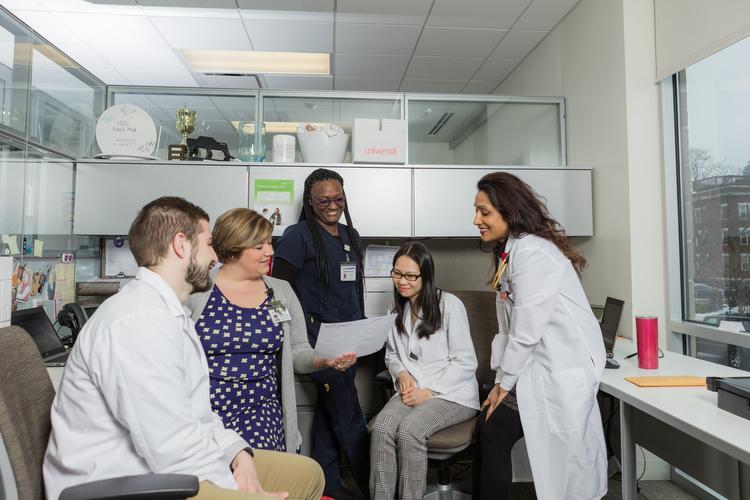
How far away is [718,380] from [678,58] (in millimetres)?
1542

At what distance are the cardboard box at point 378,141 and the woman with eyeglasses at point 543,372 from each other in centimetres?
95

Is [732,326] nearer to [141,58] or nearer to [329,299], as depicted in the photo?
[329,299]

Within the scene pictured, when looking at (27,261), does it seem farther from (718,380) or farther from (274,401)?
(718,380)

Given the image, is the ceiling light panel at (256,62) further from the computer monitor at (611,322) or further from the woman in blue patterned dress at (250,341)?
the computer monitor at (611,322)

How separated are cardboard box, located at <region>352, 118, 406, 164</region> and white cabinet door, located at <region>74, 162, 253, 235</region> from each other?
620mm

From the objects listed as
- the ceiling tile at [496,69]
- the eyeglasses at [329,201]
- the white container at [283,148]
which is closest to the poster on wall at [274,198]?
the white container at [283,148]

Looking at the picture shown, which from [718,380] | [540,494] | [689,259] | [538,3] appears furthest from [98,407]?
[538,3]

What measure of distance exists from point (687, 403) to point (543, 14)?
2.52 meters

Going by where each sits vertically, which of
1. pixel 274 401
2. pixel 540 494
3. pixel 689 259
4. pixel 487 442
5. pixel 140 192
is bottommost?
pixel 540 494

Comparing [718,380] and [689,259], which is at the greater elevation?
[689,259]

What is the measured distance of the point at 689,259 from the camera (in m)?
2.19

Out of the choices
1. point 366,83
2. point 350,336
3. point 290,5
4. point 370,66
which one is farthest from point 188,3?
point 350,336

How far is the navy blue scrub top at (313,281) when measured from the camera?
194 cm

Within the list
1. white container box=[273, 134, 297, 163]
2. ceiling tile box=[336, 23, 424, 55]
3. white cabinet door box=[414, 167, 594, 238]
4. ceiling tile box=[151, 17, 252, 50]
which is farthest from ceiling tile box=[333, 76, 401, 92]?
white cabinet door box=[414, 167, 594, 238]
